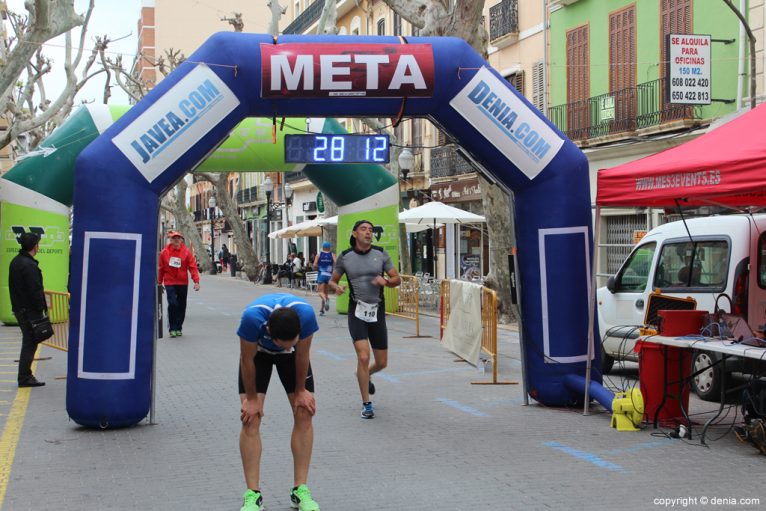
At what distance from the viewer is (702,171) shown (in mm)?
7914

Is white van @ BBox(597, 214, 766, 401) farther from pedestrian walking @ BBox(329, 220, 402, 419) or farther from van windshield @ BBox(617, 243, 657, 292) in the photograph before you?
pedestrian walking @ BBox(329, 220, 402, 419)

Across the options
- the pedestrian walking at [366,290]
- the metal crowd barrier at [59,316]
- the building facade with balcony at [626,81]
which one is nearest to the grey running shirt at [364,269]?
the pedestrian walking at [366,290]

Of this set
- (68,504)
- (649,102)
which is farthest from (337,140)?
(649,102)

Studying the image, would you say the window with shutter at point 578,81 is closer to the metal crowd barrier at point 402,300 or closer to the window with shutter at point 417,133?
the metal crowd barrier at point 402,300

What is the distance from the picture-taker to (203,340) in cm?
1691

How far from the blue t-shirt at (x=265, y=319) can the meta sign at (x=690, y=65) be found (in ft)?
46.4

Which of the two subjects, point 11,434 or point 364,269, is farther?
point 364,269

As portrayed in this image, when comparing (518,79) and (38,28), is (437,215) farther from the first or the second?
(38,28)

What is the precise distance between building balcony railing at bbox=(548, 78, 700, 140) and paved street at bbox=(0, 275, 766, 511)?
11.3 m

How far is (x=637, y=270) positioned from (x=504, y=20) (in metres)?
17.6

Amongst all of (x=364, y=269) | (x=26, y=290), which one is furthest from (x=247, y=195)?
(x=364, y=269)

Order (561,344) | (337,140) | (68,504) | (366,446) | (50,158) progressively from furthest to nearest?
(50,158), (337,140), (561,344), (366,446), (68,504)

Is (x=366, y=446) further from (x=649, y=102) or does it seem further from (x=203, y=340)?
(x=649, y=102)

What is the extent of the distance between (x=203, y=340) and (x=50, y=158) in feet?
17.3
